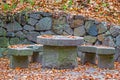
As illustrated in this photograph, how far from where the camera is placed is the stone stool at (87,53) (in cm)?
977

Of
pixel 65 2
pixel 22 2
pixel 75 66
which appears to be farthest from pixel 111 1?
pixel 75 66

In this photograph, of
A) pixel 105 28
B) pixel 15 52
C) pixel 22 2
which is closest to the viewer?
pixel 15 52

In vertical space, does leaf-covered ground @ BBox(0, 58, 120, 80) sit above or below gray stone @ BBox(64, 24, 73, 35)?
below

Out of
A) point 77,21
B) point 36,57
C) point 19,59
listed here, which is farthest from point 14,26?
point 19,59

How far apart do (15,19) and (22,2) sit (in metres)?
0.84

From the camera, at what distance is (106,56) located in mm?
9484

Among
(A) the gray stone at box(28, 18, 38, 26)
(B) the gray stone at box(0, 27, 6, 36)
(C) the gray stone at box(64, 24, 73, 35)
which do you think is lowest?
(B) the gray stone at box(0, 27, 6, 36)

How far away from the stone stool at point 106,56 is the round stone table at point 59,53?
2.03ft

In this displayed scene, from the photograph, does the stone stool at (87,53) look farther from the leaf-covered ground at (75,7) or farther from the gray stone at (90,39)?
the leaf-covered ground at (75,7)

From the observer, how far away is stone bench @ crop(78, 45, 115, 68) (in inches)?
366

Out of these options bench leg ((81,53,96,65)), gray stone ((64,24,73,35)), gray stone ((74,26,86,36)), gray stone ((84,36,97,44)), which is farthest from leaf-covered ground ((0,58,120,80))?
gray stone ((64,24,73,35))

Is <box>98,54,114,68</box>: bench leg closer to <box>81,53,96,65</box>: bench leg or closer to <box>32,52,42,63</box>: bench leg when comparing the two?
<box>81,53,96,65</box>: bench leg

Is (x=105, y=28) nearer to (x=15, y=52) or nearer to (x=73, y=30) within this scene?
(x=73, y=30)

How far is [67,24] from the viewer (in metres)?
11.2
